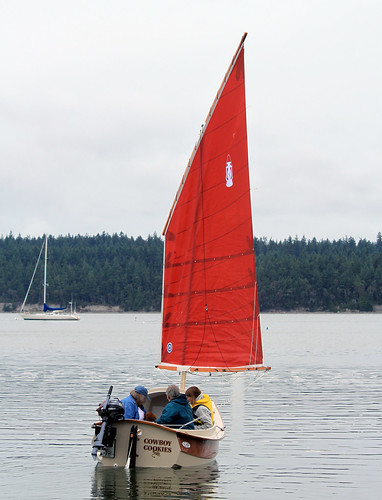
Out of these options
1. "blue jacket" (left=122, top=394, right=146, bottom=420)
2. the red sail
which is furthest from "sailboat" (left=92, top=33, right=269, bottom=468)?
"blue jacket" (left=122, top=394, right=146, bottom=420)

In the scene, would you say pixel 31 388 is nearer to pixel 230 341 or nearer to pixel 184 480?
pixel 230 341

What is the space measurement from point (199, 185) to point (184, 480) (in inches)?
354

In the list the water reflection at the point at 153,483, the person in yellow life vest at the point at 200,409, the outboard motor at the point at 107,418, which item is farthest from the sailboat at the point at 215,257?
the outboard motor at the point at 107,418

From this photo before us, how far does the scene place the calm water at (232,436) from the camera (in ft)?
74.2

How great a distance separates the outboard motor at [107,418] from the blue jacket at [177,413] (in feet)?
5.16

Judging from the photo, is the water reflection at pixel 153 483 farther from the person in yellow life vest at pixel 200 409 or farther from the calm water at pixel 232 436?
the person in yellow life vest at pixel 200 409

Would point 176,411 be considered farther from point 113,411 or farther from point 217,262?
point 217,262

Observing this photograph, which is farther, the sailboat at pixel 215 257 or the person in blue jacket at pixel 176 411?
the sailboat at pixel 215 257

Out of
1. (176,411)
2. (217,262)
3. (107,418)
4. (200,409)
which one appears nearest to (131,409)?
(176,411)

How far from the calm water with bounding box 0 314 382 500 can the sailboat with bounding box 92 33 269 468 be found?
326 cm

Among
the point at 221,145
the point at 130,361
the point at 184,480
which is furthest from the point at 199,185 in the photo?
the point at 130,361

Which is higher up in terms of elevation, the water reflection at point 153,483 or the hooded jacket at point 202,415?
the hooded jacket at point 202,415

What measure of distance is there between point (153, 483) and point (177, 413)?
78.2 inches

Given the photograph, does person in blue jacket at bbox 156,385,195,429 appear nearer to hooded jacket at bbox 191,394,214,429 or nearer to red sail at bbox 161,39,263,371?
hooded jacket at bbox 191,394,214,429
